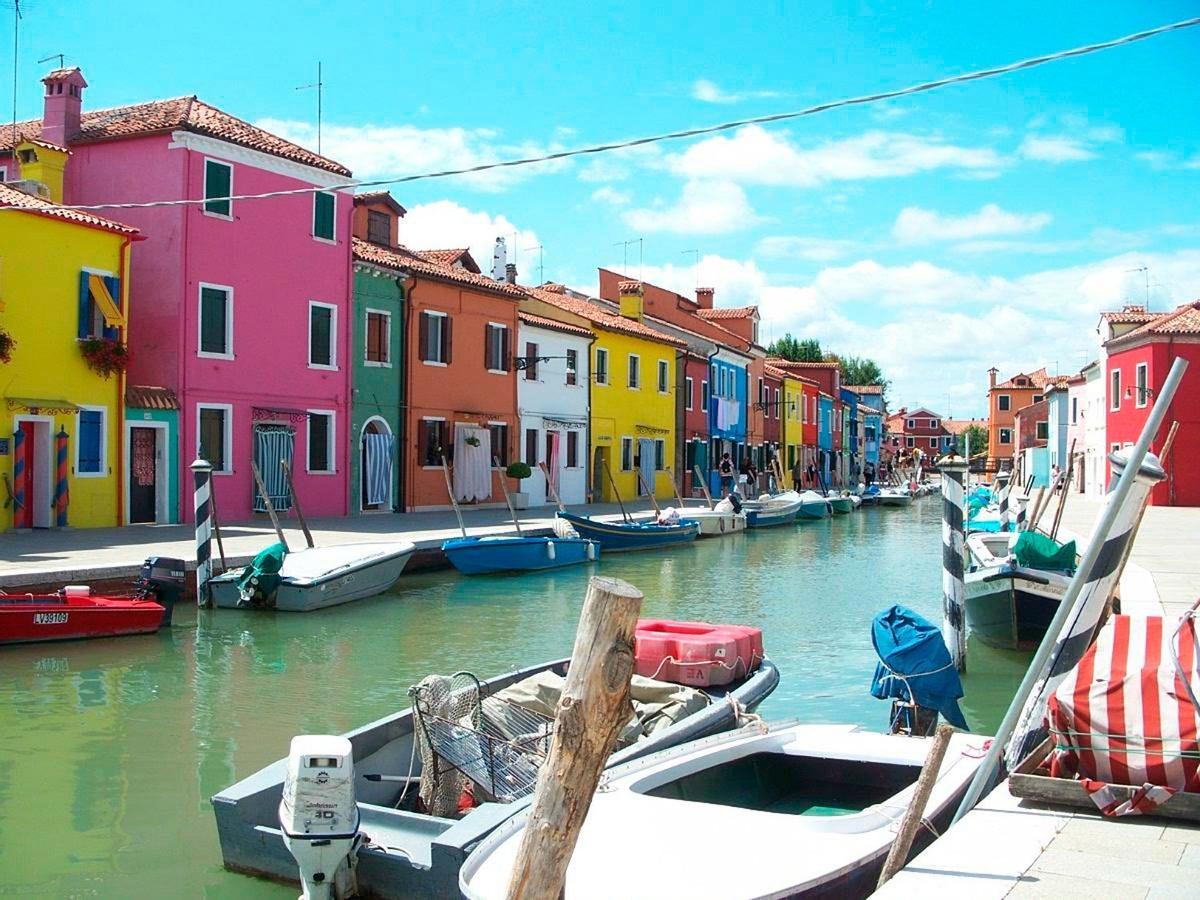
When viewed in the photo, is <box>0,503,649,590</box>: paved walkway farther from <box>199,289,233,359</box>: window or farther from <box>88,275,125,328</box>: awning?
<box>88,275,125,328</box>: awning

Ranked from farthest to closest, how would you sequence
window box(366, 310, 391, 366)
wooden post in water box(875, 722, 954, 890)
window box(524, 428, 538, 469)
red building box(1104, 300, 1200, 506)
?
red building box(1104, 300, 1200, 506), window box(524, 428, 538, 469), window box(366, 310, 391, 366), wooden post in water box(875, 722, 954, 890)

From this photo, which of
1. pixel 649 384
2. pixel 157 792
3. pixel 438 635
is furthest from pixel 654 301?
pixel 157 792

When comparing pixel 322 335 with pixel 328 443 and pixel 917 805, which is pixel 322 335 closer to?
pixel 328 443

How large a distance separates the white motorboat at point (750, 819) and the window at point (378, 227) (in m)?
23.8

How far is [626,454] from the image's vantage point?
37.9 m

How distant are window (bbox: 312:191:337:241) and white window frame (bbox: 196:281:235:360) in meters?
2.72

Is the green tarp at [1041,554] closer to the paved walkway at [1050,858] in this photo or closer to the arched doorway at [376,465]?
the paved walkway at [1050,858]

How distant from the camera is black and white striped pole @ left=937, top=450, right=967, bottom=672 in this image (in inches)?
444

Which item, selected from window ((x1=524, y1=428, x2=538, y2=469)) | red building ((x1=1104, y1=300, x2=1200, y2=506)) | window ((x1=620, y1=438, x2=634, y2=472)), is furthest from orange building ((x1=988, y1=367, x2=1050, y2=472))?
window ((x1=524, y1=428, x2=538, y2=469))

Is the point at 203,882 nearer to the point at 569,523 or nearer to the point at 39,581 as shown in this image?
the point at 39,581

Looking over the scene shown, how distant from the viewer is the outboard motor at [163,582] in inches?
536

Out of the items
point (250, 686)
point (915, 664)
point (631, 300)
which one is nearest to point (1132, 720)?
point (915, 664)

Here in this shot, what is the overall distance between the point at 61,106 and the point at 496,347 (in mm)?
11360

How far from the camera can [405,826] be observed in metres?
5.74
